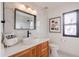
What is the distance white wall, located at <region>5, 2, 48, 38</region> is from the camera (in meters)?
1.35

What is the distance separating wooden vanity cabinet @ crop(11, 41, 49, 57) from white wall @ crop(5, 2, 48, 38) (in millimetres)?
162

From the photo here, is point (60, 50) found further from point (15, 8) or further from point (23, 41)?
point (15, 8)

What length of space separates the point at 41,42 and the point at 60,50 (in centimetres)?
31

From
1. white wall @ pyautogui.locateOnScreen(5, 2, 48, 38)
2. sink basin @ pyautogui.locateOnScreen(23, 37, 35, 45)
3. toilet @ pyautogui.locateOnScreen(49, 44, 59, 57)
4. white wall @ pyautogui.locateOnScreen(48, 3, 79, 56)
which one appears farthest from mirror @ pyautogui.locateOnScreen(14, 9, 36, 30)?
toilet @ pyautogui.locateOnScreen(49, 44, 59, 57)

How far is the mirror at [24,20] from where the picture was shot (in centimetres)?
138

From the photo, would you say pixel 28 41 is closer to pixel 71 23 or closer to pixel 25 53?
pixel 25 53

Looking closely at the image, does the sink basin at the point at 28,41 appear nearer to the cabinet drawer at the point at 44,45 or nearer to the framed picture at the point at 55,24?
the cabinet drawer at the point at 44,45

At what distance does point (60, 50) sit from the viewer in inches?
57.7

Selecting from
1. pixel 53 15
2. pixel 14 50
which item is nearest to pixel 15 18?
pixel 14 50

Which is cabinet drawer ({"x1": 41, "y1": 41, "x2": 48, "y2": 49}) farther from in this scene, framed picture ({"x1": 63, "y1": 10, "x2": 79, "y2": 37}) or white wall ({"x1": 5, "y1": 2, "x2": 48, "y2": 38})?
framed picture ({"x1": 63, "y1": 10, "x2": 79, "y2": 37})

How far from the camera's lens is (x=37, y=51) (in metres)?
1.46

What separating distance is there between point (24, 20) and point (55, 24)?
461mm

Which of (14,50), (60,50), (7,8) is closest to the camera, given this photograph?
(14,50)

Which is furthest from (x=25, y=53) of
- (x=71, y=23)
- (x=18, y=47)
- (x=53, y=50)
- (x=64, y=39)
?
(x=71, y=23)
